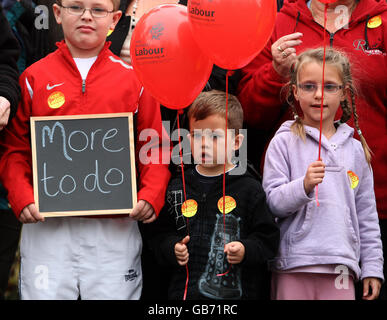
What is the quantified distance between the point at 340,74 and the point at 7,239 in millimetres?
2243

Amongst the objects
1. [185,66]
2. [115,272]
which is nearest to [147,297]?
[115,272]

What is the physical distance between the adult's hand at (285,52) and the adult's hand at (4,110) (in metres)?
1.34

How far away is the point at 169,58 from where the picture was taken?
3.07 meters

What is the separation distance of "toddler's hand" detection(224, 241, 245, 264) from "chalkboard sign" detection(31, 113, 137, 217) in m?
0.53

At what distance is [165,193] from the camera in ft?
11.2

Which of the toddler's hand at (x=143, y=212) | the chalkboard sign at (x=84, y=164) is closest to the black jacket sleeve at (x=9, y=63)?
the chalkboard sign at (x=84, y=164)

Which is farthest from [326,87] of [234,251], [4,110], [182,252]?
[4,110]

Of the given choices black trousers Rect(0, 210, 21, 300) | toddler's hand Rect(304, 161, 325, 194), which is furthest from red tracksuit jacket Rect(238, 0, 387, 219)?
black trousers Rect(0, 210, 21, 300)

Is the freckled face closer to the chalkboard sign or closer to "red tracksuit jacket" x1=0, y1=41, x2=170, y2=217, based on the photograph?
"red tracksuit jacket" x1=0, y1=41, x2=170, y2=217

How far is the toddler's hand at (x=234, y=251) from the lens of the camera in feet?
10.2

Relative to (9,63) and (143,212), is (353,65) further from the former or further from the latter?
(9,63)

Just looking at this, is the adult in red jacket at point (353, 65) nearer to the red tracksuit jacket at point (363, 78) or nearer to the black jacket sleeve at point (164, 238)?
the red tracksuit jacket at point (363, 78)

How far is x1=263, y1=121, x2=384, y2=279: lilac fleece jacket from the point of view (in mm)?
3176

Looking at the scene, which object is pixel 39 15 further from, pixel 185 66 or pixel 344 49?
pixel 344 49
